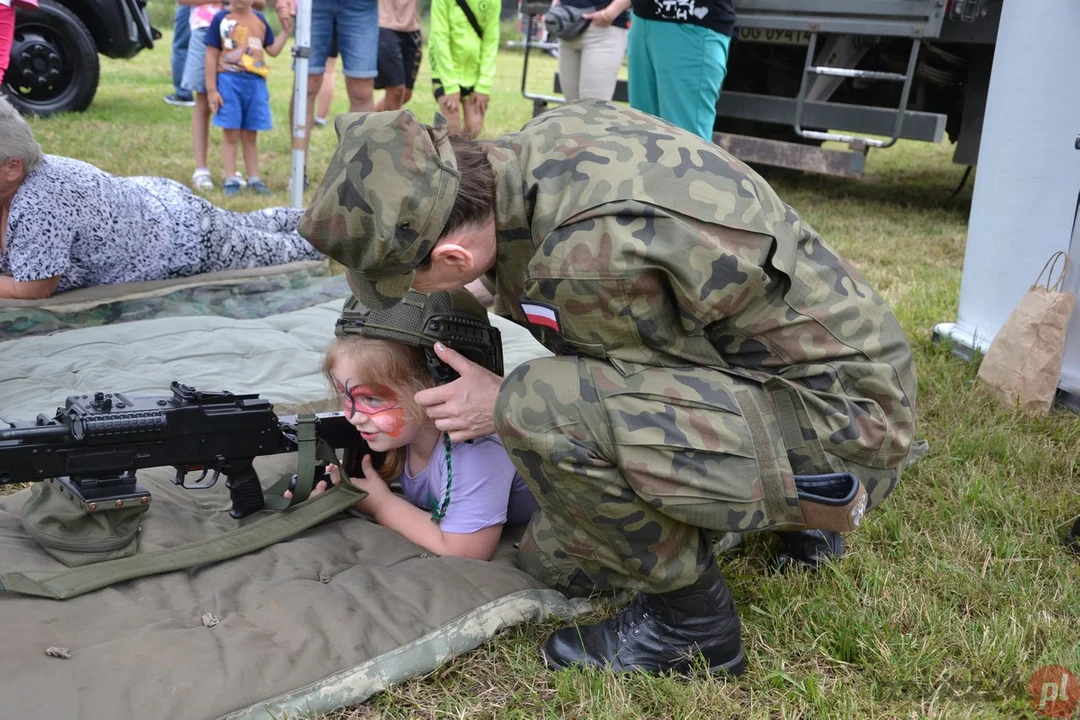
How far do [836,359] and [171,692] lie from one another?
1578 mm

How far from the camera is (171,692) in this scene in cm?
206

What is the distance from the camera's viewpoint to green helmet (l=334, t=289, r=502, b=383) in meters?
2.55

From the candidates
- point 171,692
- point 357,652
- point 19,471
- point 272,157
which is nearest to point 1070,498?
point 357,652

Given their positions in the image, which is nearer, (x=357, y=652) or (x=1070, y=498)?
(x=357, y=652)

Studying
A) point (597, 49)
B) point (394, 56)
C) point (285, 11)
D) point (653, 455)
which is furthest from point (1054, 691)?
point (394, 56)

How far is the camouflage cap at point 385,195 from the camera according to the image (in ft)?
6.57

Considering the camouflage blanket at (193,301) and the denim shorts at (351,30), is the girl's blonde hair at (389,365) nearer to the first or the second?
the camouflage blanket at (193,301)

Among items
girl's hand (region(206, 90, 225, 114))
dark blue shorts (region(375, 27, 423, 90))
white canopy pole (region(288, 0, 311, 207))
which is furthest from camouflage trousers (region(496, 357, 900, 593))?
dark blue shorts (region(375, 27, 423, 90))

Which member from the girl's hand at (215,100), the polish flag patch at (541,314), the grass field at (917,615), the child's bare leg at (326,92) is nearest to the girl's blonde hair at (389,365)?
the polish flag patch at (541,314)

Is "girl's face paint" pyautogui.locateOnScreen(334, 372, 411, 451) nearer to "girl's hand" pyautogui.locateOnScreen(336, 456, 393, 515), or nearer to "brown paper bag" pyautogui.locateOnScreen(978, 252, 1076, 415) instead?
"girl's hand" pyautogui.locateOnScreen(336, 456, 393, 515)

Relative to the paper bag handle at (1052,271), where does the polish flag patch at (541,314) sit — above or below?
above

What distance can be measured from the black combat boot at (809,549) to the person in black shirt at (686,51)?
115 inches

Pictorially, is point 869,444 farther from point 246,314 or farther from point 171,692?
point 246,314

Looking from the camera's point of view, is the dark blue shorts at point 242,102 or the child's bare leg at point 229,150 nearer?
the dark blue shorts at point 242,102
